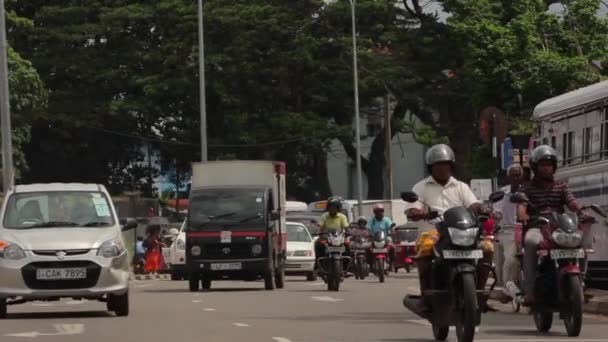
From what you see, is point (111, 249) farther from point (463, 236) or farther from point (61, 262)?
point (463, 236)

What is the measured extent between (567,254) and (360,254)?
21666mm

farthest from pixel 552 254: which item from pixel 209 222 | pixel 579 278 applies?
pixel 209 222

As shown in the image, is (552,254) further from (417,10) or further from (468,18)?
(417,10)

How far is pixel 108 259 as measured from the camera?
2089 centimetres

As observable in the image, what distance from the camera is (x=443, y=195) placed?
603 inches

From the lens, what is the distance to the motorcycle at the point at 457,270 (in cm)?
1413

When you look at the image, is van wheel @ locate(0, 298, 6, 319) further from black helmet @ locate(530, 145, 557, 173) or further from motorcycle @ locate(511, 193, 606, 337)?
black helmet @ locate(530, 145, 557, 173)

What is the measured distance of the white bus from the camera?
82.7ft

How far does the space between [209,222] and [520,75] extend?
67.5ft

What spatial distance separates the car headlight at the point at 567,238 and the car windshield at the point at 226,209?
16.0m

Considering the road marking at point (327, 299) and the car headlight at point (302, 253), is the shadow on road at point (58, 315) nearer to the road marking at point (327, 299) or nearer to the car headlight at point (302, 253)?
the road marking at point (327, 299)

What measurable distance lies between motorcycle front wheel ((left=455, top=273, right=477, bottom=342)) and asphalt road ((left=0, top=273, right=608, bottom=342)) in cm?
146

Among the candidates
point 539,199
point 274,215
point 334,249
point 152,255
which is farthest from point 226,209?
point 152,255

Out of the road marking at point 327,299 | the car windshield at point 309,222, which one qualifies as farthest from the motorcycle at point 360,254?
the road marking at point 327,299
